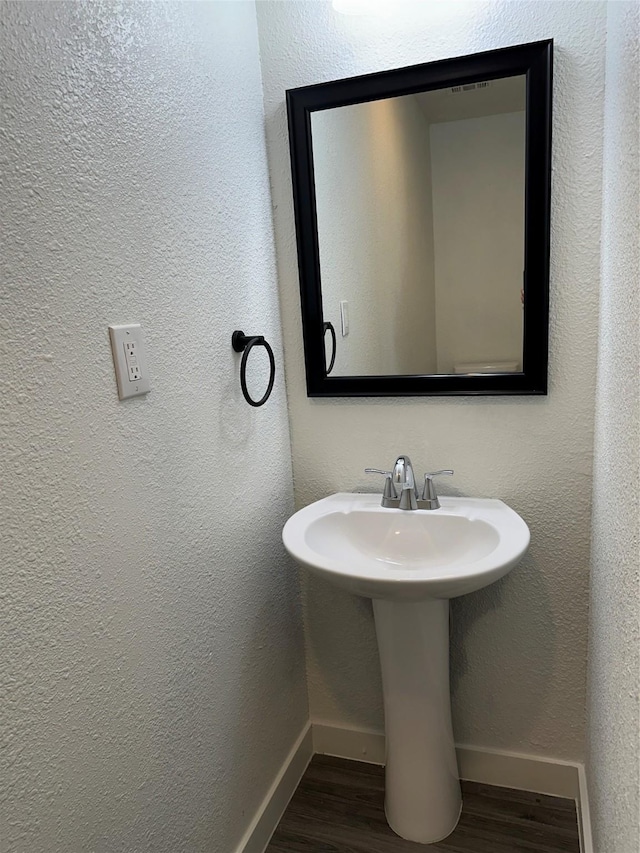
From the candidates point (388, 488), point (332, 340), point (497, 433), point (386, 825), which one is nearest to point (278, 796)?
point (386, 825)

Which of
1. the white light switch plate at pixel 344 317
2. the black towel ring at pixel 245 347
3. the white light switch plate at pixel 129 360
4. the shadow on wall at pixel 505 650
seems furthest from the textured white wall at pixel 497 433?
the white light switch plate at pixel 129 360

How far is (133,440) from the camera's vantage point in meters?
1.02

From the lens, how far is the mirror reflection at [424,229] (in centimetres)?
137

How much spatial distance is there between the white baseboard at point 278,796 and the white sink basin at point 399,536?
0.66 metres

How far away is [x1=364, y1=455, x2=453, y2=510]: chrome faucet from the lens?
1.44m

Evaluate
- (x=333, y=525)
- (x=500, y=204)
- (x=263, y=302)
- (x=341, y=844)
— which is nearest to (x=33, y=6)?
(x=263, y=302)

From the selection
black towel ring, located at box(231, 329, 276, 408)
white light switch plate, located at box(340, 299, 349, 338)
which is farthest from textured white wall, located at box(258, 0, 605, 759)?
black towel ring, located at box(231, 329, 276, 408)

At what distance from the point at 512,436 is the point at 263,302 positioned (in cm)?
70

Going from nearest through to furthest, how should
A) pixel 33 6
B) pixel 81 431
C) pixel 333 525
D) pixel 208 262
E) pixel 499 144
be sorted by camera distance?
1. pixel 33 6
2. pixel 81 431
3. pixel 208 262
4. pixel 499 144
5. pixel 333 525

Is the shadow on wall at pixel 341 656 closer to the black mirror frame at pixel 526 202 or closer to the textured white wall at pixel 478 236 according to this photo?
the black mirror frame at pixel 526 202

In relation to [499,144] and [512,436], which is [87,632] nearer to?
[512,436]

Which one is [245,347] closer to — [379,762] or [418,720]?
[418,720]

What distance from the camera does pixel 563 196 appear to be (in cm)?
132

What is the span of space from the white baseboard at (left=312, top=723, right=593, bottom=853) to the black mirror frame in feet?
3.28
